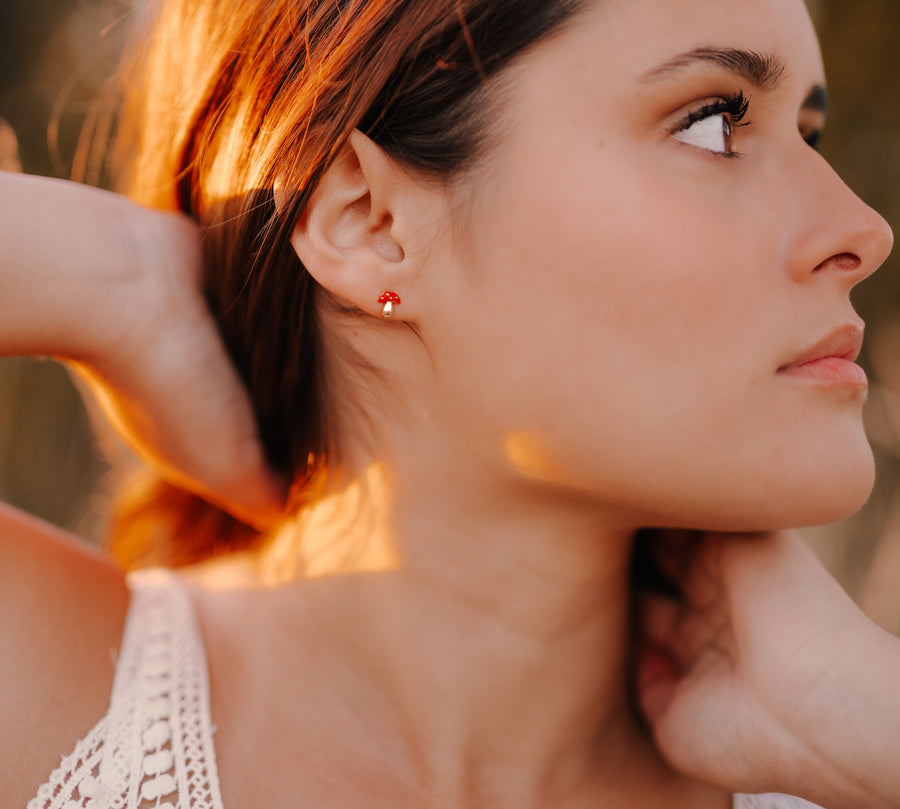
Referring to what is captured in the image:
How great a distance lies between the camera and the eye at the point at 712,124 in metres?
1.10

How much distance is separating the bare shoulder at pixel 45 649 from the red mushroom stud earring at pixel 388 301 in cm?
62

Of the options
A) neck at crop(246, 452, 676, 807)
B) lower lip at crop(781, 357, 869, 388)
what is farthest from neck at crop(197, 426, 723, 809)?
lower lip at crop(781, 357, 869, 388)

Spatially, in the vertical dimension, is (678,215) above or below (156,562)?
above

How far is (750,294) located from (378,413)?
0.57 metres

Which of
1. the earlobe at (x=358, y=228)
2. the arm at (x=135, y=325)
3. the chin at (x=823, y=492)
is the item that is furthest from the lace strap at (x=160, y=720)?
the chin at (x=823, y=492)

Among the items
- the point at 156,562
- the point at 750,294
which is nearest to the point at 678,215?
the point at 750,294

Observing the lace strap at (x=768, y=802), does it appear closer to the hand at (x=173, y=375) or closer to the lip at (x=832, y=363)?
the lip at (x=832, y=363)

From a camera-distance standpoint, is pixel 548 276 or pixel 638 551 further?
pixel 638 551

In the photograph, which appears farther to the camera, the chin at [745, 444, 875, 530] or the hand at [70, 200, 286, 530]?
the hand at [70, 200, 286, 530]

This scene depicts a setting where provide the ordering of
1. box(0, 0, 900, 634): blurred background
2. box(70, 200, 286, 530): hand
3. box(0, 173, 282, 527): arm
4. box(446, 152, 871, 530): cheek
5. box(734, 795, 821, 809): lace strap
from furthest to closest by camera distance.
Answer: box(0, 0, 900, 634): blurred background → box(734, 795, 821, 809): lace strap → box(70, 200, 286, 530): hand → box(0, 173, 282, 527): arm → box(446, 152, 871, 530): cheek

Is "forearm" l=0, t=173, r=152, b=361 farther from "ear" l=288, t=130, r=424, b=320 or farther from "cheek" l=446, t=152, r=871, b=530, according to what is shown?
"cheek" l=446, t=152, r=871, b=530

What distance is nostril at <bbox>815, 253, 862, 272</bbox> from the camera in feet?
3.66

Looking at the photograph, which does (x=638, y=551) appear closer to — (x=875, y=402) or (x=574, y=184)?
(x=574, y=184)

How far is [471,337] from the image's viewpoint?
116 cm
